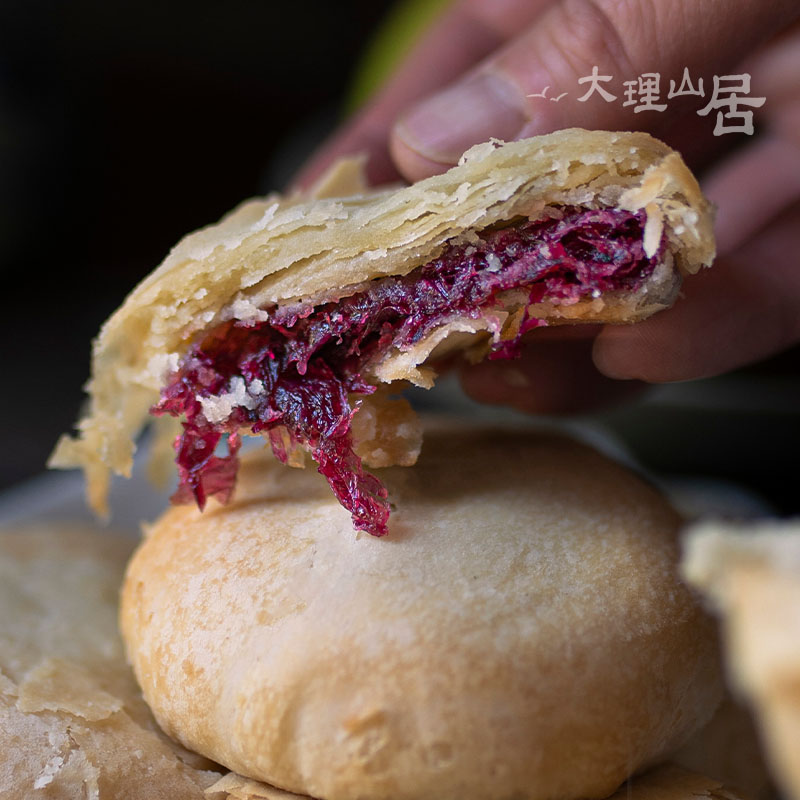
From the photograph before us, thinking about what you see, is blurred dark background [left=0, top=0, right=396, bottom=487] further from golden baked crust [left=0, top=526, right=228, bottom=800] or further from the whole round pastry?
the whole round pastry

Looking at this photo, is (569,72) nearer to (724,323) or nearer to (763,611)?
(724,323)

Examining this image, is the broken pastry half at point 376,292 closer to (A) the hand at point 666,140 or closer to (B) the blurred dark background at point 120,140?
(A) the hand at point 666,140

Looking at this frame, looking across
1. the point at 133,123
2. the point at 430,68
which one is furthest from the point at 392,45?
the point at 133,123

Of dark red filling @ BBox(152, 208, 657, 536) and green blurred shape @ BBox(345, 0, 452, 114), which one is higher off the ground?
dark red filling @ BBox(152, 208, 657, 536)

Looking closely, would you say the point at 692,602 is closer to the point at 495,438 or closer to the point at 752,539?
the point at 495,438

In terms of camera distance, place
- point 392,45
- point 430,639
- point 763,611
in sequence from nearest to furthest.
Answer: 1. point 763,611
2. point 430,639
3. point 392,45

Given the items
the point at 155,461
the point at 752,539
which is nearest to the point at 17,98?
the point at 155,461

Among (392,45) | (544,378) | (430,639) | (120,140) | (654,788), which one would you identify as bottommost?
(654,788)

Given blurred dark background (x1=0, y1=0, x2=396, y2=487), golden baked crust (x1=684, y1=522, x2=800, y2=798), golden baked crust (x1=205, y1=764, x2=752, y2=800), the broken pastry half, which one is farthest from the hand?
blurred dark background (x1=0, y1=0, x2=396, y2=487)
